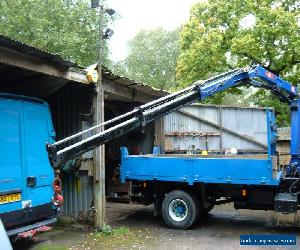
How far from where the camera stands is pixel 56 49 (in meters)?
25.0

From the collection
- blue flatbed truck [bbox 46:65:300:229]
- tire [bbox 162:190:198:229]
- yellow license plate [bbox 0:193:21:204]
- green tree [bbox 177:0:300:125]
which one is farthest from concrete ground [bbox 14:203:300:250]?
green tree [bbox 177:0:300:125]

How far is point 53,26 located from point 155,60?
60.7ft

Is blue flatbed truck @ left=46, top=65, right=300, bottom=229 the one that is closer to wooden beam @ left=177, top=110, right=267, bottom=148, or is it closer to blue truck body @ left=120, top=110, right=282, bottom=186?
blue truck body @ left=120, top=110, right=282, bottom=186

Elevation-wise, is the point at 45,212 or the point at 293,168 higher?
the point at 293,168

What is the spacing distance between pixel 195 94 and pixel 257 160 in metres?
2.04

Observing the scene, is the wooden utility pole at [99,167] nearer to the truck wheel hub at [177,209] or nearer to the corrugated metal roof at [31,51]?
the corrugated metal roof at [31,51]

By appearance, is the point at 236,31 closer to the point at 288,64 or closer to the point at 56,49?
the point at 288,64

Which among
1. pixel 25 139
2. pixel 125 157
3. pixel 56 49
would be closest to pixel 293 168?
pixel 125 157

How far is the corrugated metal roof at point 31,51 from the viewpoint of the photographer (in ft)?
20.4

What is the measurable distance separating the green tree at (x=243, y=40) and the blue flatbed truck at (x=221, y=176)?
12961mm

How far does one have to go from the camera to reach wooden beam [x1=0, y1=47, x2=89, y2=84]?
22.0ft

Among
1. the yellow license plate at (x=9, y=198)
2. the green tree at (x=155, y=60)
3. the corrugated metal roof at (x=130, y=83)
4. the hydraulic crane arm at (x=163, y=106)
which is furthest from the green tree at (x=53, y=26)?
the yellow license plate at (x=9, y=198)

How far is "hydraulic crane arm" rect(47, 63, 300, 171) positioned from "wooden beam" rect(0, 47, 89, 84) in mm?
1196

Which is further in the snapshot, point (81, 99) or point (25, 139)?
point (81, 99)
